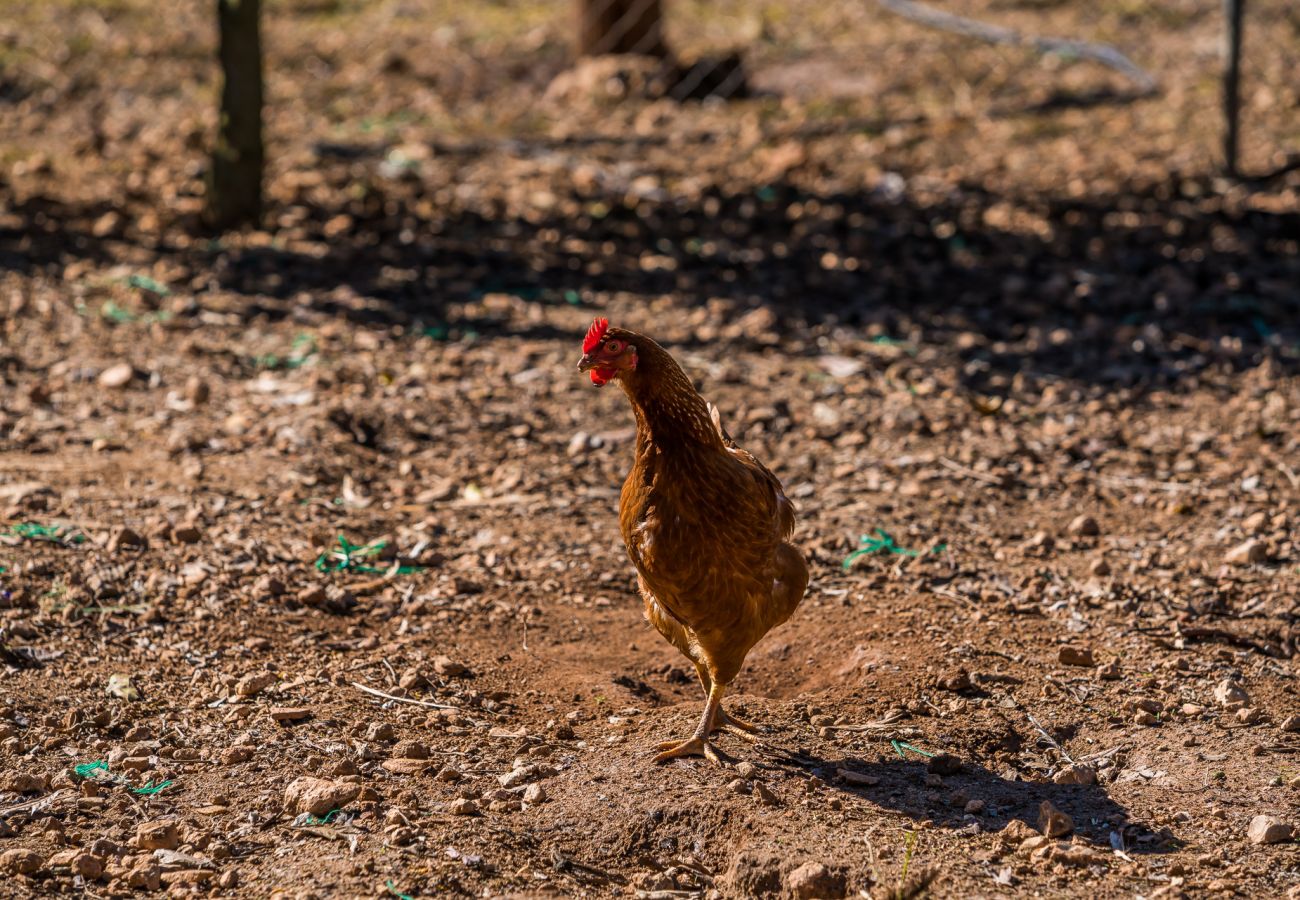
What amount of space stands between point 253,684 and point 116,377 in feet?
8.00

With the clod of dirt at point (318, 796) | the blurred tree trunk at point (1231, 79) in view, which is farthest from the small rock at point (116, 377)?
the blurred tree trunk at point (1231, 79)

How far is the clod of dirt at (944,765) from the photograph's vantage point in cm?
367

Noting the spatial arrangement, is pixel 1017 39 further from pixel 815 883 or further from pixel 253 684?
pixel 815 883

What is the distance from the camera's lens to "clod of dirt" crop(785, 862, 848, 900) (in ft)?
10.3

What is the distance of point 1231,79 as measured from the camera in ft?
25.4

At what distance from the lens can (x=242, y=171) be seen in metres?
7.39

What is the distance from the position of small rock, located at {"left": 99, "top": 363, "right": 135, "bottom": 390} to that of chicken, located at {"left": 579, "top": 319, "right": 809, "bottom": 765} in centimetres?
305

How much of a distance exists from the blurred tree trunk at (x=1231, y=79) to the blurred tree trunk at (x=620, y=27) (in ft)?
12.2

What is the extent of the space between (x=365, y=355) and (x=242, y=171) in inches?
67.9

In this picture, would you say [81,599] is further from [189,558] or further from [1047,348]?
[1047,348]

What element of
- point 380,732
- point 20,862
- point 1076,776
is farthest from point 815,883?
point 20,862

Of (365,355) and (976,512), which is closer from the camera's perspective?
(976,512)

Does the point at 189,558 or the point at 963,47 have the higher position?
the point at 963,47

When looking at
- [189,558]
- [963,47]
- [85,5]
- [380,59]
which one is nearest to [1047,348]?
[189,558]
